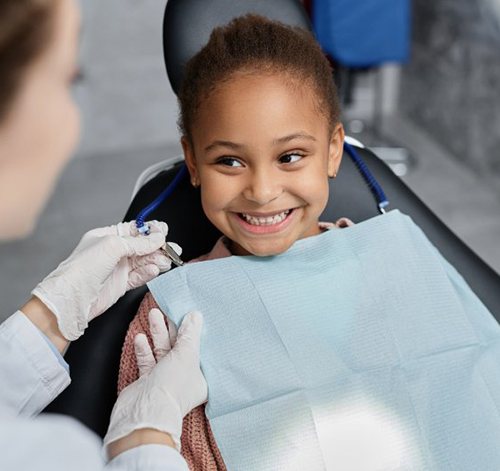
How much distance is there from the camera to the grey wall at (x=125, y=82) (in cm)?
303

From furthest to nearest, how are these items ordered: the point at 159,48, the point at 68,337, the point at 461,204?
the point at 159,48 < the point at 461,204 < the point at 68,337

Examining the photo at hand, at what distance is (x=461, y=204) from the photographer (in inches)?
113

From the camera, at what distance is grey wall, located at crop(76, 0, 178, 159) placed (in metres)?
3.03

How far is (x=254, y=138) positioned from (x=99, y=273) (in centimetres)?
37

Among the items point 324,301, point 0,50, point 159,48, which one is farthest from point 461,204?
point 0,50

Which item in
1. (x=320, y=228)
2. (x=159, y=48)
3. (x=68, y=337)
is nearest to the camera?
(x=68, y=337)

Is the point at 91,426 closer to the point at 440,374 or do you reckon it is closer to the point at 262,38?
the point at 440,374

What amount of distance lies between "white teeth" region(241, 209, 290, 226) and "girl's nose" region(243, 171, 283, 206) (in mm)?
65

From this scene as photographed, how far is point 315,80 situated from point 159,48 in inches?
82.0

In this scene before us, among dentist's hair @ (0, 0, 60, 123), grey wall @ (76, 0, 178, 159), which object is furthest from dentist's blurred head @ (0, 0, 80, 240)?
grey wall @ (76, 0, 178, 159)

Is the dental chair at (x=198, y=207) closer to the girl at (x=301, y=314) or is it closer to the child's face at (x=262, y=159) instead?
the girl at (x=301, y=314)

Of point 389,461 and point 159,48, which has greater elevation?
point 159,48

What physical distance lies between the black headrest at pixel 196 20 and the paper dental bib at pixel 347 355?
1.39 ft

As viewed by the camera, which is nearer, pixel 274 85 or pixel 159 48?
pixel 274 85
